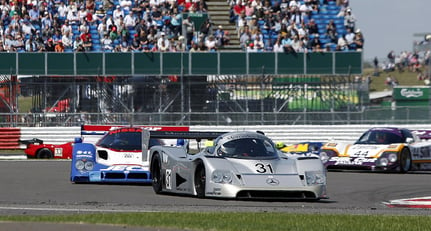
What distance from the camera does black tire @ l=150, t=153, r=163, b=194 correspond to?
45.9ft

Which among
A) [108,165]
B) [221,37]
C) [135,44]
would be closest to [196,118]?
[135,44]

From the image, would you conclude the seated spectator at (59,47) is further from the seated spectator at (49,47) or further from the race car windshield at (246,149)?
the race car windshield at (246,149)

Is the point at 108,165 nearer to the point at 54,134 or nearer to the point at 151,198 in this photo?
the point at 151,198

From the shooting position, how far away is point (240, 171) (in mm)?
12492

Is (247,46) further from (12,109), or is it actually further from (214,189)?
(214,189)

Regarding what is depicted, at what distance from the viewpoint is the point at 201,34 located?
31250mm

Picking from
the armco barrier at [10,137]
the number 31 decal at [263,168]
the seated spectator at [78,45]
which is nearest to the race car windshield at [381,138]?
the number 31 decal at [263,168]

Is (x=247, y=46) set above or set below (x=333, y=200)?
above

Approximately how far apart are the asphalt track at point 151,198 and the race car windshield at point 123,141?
3.08ft

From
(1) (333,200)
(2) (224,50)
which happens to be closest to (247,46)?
(2) (224,50)

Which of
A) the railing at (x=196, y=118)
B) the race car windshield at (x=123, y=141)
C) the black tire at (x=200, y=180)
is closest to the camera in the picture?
the black tire at (x=200, y=180)

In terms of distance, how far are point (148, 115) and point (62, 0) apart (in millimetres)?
6153

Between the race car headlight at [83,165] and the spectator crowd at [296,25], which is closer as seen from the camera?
the race car headlight at [83,165]

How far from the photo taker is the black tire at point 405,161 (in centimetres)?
2002
